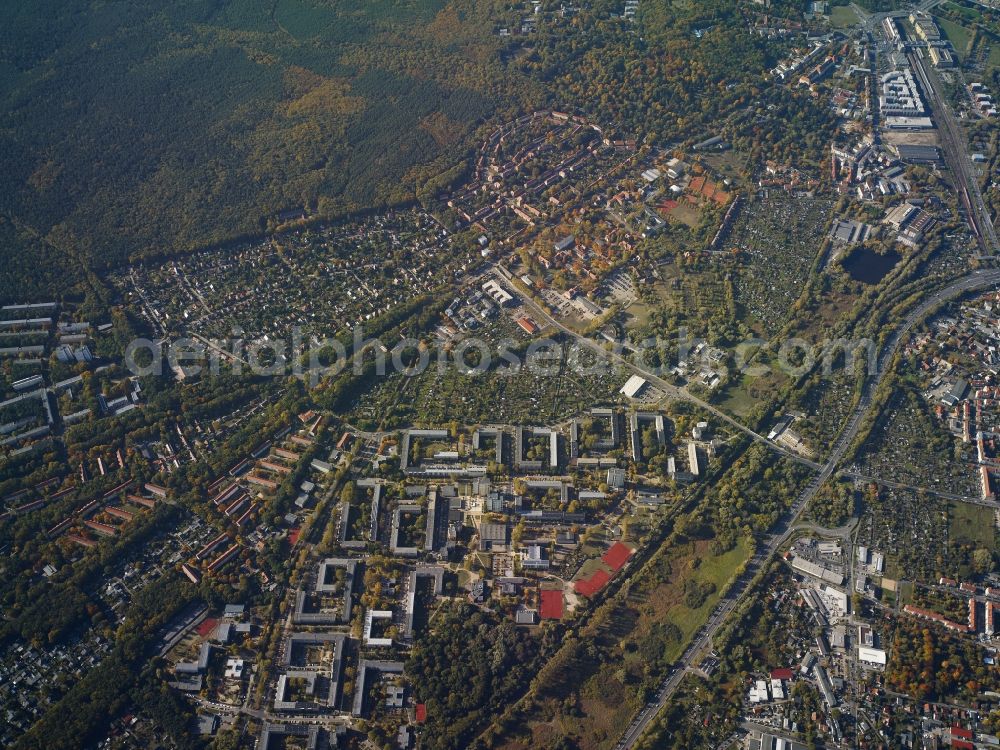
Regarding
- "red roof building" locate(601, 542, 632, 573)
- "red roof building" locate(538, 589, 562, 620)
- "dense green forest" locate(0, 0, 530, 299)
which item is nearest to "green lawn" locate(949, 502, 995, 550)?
"red roof building" locate(601, 542, 632, 573)

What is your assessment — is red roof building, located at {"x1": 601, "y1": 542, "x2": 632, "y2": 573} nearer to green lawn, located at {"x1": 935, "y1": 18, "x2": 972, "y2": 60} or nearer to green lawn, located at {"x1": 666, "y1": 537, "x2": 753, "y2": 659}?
green lawn, located at {"x1": 666, "y1": 537, "x2": 753, "y2": 659}

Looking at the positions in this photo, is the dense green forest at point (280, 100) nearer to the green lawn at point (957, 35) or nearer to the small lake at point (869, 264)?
the small lake at point (869, 264)

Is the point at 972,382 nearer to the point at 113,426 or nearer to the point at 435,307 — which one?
the point at 435,307

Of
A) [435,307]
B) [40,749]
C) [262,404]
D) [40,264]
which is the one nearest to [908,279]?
[435,307]

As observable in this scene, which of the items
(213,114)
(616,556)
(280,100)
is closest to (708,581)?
(616,556)

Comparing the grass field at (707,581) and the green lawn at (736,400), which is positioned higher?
the green lawn at (736,400)

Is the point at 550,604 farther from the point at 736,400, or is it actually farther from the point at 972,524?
the point at 972,524

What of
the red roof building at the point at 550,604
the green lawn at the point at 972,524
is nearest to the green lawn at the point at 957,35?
the green lawn at the point at 972,524
